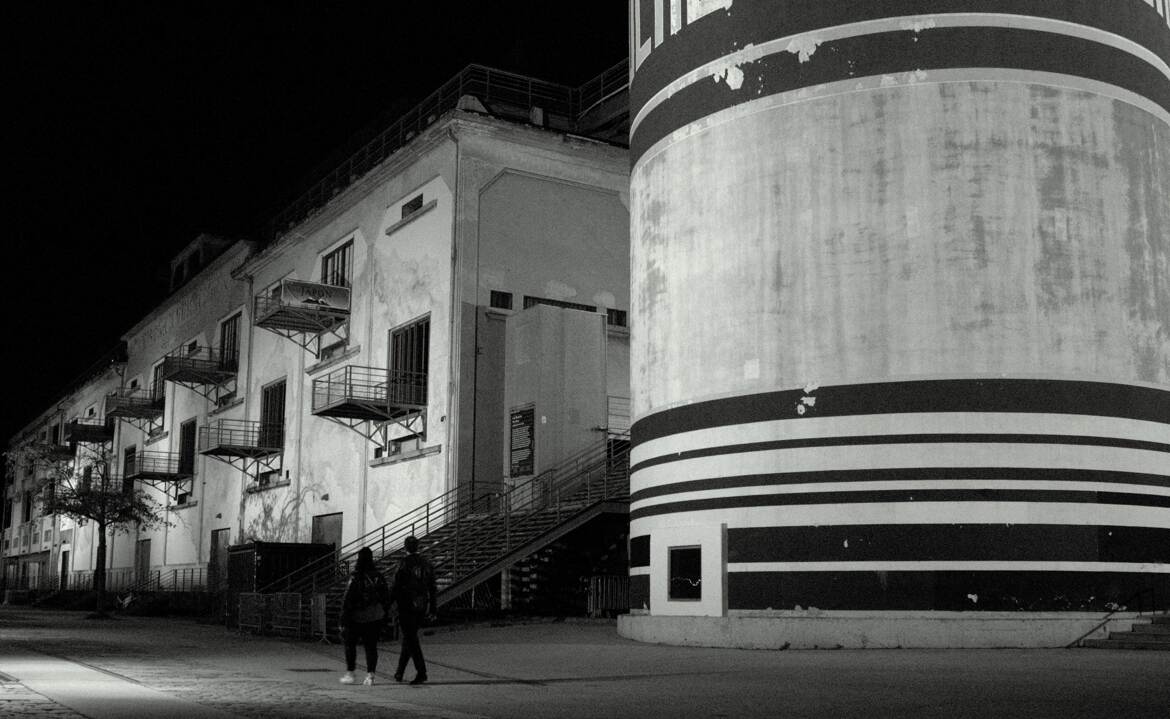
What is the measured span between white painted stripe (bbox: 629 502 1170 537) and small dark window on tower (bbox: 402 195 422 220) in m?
18.6

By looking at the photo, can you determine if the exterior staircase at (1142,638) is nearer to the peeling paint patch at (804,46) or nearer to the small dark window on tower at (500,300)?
the peeling paint patch at (804,46)

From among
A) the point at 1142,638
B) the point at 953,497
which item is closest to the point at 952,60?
the point at 953,497

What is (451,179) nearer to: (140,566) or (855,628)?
(855,628)

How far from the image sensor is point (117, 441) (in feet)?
231

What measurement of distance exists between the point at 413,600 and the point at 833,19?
44.6 feet

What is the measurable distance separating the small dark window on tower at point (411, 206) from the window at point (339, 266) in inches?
167

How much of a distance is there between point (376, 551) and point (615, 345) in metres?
9.62

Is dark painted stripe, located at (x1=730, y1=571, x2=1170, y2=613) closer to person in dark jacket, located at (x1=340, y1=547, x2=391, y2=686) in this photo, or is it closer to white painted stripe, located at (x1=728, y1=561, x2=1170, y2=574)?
white painted stripe, located at (x1=728, y1=561, x2=1170, y2=574)

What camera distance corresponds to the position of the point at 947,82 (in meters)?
21.8

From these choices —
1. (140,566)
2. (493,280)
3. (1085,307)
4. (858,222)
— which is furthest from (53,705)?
(140,566)

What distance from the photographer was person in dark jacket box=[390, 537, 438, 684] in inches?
607

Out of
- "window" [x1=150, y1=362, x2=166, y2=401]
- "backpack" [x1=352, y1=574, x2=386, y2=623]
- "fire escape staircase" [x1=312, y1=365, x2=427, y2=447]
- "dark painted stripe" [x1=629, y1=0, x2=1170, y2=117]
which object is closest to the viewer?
"backpack" [x1=352, y1=574, x2=386, y2=623]

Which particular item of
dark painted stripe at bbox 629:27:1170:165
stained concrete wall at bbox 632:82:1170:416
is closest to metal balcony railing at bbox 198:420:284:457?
stained concrete wall at bbox 632:82:1170:416

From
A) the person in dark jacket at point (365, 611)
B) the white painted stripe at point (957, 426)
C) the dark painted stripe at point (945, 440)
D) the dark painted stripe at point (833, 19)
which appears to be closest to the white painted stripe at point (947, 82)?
the dark painted stripe at point (833, 19)
